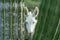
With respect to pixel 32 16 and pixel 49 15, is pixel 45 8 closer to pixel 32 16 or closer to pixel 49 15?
pixel 49 15

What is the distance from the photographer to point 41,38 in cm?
18

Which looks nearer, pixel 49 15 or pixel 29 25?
pixel 49 15

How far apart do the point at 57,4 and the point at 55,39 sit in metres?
0.05

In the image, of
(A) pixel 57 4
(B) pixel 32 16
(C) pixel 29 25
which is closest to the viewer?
(A) pixel 57 4

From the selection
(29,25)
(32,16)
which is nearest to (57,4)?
(29,25)

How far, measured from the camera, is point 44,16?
0.17 m

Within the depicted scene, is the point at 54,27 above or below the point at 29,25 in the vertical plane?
above

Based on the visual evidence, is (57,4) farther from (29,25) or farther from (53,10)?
(29,25)

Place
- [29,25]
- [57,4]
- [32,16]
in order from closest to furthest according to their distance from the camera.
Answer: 1. [57,4]
2. [29,25]
3. [32,16]

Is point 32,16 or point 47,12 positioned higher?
point 47,12

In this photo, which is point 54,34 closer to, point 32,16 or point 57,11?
point 57,11

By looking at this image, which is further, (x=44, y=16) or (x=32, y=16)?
(x=32, y=16)

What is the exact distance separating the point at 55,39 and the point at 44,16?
0.03 m

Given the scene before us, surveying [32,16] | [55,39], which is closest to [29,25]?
[32,16]
